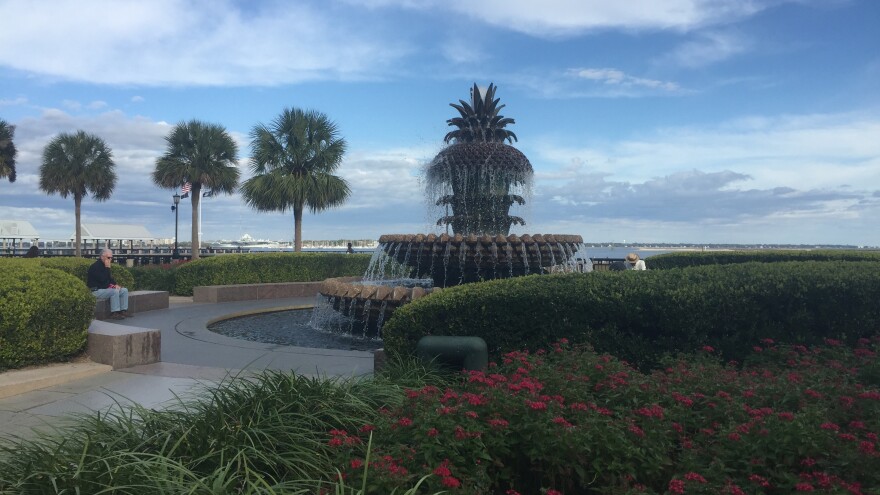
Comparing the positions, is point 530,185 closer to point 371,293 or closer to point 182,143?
point 371,293

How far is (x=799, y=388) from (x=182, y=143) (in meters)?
34.1

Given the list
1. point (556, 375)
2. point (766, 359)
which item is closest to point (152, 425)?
point (556, 375)

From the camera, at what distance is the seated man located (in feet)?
38.8

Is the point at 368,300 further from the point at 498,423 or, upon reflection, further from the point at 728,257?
the point at 728,257

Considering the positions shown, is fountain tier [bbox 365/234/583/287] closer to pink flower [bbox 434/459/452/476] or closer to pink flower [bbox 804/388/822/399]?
pink flower [bbox 804/388/822/399]

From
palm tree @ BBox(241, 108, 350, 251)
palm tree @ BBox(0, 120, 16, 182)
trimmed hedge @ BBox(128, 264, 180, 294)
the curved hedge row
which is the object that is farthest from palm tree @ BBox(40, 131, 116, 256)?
the curved hedge row

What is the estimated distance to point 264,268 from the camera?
1830 centimetres

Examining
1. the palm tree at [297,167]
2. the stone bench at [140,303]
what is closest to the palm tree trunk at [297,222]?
the palm tree at [297,167]

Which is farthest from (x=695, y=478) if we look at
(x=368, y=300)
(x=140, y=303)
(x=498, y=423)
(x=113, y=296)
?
(x=140, y=303)

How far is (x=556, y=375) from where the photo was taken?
441 centimetres

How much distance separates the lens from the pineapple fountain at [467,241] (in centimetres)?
991

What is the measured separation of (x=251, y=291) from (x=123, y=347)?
9936mm

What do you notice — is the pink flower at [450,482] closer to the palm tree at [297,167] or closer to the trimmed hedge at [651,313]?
the trimmed hedge at [651,313]

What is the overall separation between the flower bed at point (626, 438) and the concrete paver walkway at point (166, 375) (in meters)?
2.04
